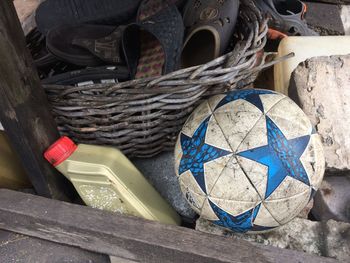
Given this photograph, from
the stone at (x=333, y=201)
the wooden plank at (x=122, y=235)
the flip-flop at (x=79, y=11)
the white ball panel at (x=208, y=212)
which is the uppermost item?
the flip-flop at (x=79, y=11)

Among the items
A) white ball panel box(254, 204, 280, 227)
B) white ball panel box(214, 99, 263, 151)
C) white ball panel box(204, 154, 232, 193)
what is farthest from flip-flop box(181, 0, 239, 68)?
white ball panel box(254, 204, 280, 227)

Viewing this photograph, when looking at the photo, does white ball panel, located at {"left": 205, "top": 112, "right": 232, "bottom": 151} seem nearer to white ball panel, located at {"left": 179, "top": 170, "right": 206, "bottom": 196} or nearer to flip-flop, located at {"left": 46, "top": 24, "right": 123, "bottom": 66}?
white ball panel, located at {"left": 179, "top": 170, "right": 206, "bottom": 196}

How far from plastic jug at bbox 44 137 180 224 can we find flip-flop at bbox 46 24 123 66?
12.7 inches

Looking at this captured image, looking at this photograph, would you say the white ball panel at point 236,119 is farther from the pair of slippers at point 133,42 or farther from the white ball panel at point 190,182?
the pair of slippers at point 133,42

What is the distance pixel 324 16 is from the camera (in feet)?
7.27

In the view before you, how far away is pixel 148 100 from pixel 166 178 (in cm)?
40

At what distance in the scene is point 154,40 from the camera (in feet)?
4.73

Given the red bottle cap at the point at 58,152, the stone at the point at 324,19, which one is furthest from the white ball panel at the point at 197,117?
the stone at the point at 324,19

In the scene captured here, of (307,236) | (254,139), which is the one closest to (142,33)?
(254,139)

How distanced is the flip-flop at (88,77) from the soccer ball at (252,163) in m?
0.37

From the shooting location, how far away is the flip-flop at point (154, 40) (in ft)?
4.17

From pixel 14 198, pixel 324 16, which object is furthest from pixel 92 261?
pixel 324 16

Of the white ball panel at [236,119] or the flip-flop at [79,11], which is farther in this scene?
the flip-flop at [79,11]

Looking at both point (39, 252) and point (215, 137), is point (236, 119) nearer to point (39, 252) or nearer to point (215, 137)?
point (215, 137)
